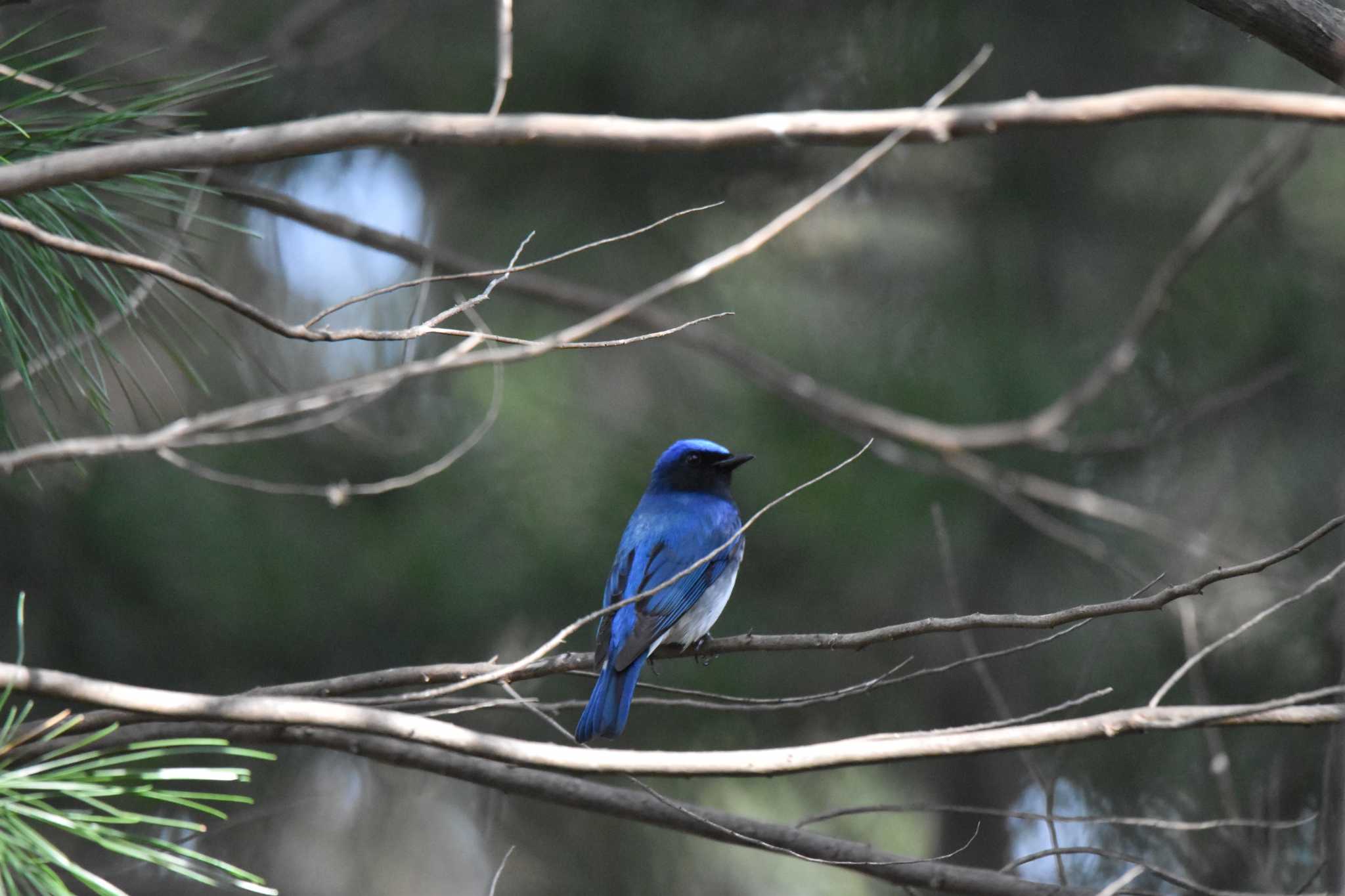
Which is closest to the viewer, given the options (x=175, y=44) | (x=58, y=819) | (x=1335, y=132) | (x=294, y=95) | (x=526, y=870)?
(x=58, y=819)

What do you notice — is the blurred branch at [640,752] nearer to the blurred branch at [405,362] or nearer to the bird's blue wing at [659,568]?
the blurred branch at [405,362]

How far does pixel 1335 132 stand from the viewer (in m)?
6.20

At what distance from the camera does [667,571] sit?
173 inches

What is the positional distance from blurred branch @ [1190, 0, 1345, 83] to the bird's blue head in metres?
2.87

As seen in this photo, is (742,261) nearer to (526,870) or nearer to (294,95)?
(294,95)

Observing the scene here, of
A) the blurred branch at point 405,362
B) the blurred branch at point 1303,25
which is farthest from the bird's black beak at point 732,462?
the blurred branch at point 1303,25

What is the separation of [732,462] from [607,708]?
1.51 meters

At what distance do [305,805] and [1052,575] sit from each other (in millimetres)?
3733

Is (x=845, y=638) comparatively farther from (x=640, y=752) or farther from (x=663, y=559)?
(x=663, y=559)

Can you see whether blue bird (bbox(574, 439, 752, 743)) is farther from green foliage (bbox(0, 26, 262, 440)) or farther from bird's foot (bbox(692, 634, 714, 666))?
green foliage (bbox(0, 26, 262, 440))

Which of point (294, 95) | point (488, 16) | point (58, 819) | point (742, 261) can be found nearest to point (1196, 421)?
point (742, 261)

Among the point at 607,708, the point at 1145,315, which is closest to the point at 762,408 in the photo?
the point at 1145,315

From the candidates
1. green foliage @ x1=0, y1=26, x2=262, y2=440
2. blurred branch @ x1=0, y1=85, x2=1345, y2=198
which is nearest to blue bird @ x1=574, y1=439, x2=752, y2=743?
green foliage @ x1=0, y1=26, x2=262, y2=440

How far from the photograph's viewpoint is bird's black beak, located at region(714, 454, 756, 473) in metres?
4.81
